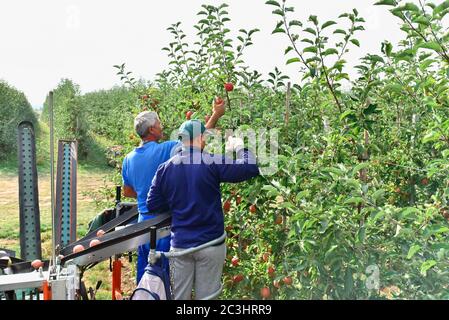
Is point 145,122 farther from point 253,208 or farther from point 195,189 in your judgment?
point 253,208

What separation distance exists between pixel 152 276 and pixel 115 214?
0.90 metres

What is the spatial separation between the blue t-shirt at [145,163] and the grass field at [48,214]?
5.37 feet

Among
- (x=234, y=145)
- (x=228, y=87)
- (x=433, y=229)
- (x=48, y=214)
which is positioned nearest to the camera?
(x=433, y=229)

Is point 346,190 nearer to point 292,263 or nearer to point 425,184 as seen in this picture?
point 292,263

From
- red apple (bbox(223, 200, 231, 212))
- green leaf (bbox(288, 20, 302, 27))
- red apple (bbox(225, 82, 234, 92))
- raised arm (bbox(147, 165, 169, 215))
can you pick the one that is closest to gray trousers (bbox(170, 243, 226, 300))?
raised arm (bbox(147, 165, 169, 215))

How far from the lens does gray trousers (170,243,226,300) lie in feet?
8.00

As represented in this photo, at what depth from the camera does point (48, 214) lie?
746cm

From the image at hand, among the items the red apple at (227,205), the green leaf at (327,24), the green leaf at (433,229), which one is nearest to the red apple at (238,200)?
the red apple at (227,205)

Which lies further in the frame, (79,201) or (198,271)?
(79,201)

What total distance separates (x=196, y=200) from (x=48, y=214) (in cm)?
566

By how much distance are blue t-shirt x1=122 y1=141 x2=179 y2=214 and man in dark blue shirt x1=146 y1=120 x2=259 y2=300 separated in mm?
329

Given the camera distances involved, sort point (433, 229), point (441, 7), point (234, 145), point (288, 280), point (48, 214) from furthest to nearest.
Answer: point (48, 214), point (288, 280), point (234, 145), point (433, 229), point (441, 7)

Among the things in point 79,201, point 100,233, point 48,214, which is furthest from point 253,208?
point 79,201
